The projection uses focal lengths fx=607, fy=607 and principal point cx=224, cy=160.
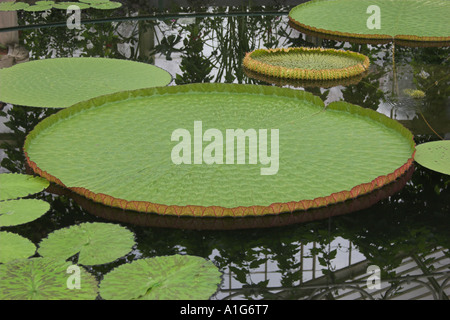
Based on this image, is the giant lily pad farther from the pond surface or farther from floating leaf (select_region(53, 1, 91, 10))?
floating leaf (select_region(53, 1, 91, 10))

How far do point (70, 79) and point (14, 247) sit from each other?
1.29 metres

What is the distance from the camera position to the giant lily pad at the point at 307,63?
252 centimetres

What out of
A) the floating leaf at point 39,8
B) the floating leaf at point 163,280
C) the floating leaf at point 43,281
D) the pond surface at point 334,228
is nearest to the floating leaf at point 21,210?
the pond surface at point 334,228

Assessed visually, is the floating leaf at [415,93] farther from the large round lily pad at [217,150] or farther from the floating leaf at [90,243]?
the floating leaf at [90,243]

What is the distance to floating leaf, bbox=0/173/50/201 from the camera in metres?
1.54

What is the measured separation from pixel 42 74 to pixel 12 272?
1.50 metres

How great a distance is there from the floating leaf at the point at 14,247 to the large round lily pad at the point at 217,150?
0.74 feet

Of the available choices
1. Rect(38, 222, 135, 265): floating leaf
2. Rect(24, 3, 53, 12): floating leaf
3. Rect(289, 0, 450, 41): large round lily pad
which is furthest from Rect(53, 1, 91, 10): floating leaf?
Rect(38, 222, 135, 265): floating leaf

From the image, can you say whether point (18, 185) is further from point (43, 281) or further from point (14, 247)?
point (43, 281)

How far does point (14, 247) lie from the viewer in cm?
131

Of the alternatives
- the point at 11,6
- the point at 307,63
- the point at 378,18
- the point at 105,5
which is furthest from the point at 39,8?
the point at 378,18

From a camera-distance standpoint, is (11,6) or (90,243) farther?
(11,6)
